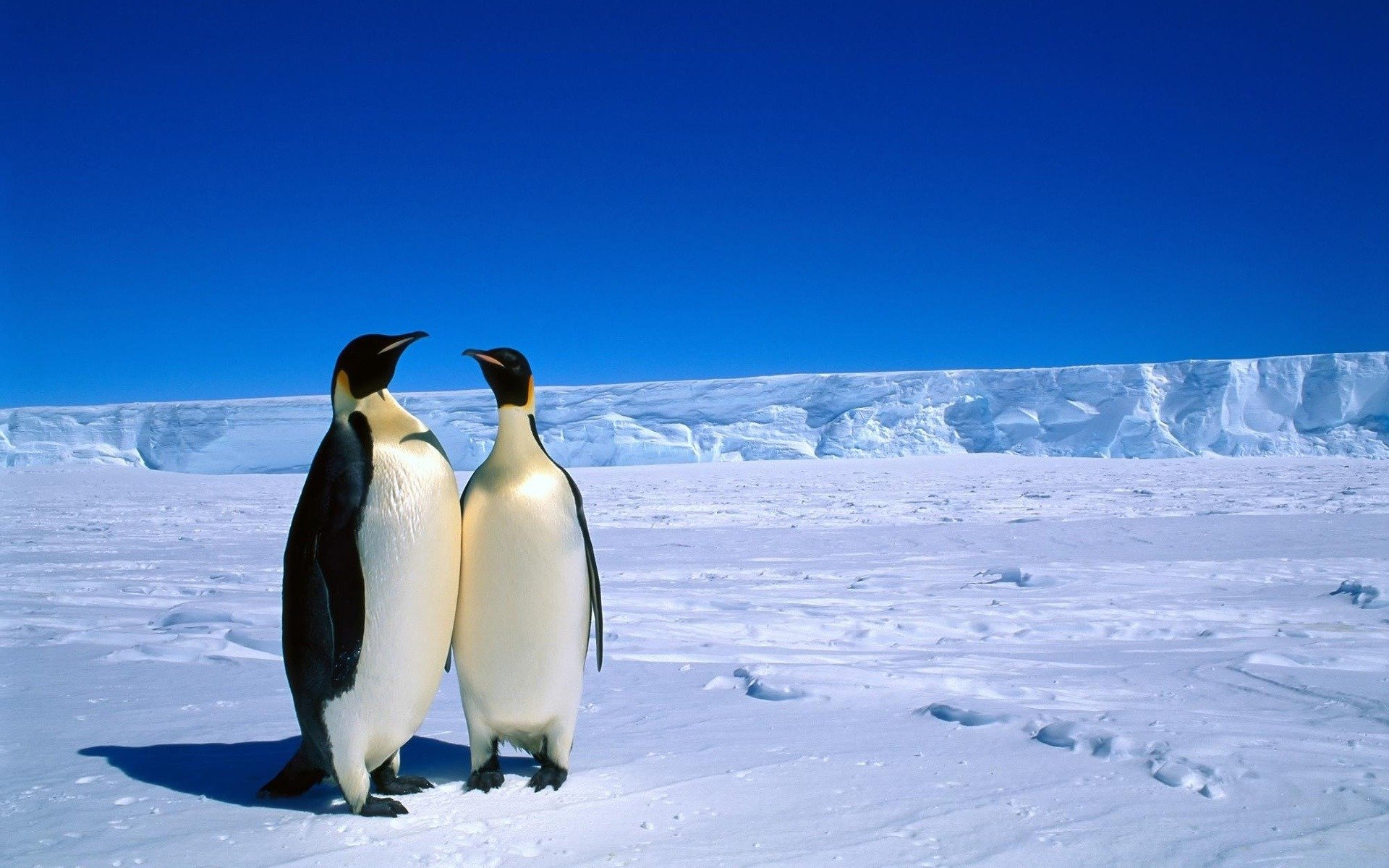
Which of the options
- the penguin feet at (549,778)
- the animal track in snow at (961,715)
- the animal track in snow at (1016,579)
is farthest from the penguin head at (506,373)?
the animal track in snow at (1016,579)

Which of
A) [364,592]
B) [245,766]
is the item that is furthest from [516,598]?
[245,766]

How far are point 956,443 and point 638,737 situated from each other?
32095mm

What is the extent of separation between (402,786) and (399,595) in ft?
1.67

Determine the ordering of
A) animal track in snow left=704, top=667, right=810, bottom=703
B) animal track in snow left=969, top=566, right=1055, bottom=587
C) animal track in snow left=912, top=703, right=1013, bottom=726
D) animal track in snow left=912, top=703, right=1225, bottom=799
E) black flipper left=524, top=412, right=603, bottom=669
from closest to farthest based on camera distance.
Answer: animal track in snow left=912, top=703, right=1225, bottom=799 < black flipper left=524, top=412, right=603, bottom=669 < animal track in snow left=912, top=703, right=1013, bottom=726 < animal track in snow left=704, top=667, right=810, bottom=703 < animal track in snow left=969, top=566, right=1055, bottom=587

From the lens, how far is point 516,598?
7.47ft

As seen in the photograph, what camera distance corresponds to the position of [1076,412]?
33.9 metres

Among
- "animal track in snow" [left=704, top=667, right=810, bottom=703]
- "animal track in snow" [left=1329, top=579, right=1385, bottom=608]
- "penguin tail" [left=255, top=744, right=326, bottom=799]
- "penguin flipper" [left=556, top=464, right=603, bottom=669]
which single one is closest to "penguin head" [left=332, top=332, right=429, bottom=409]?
"penguin flipper" [left=556, top=464, right=603, bottom=669]

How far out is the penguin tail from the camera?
210cm

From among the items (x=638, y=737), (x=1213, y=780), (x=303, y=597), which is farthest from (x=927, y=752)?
(x=303, y=597)

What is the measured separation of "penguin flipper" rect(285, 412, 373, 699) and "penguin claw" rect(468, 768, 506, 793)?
43 centimetres

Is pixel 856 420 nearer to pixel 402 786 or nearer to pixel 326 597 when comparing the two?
pixel 402 786

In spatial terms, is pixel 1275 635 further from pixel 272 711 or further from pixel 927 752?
pixel 272 711

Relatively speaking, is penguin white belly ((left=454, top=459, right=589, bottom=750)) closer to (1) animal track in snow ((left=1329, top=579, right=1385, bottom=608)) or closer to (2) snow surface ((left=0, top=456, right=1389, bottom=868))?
(2) snow surface ((left=0, top=456, right=1389, bottom=868))

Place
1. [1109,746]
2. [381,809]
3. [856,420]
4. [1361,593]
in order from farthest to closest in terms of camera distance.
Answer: [856,420] → [1361,593] → [1109,746] → [381,809]
